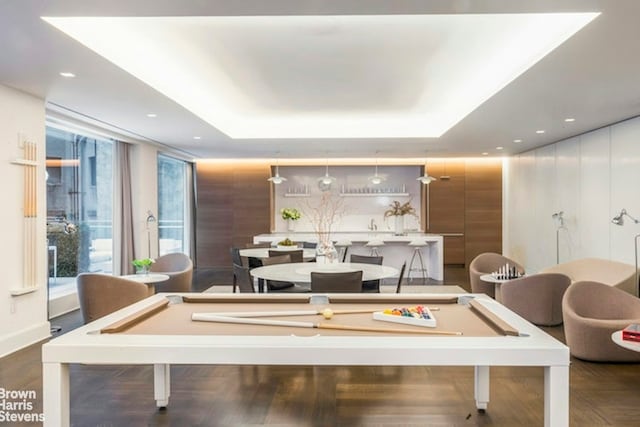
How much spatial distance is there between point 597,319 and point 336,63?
12.1 ft

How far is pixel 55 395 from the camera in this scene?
6.56ft

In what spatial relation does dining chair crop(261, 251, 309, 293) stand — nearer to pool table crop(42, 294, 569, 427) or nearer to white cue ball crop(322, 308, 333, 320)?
white cue ball crop(322, 308, 333, 320)

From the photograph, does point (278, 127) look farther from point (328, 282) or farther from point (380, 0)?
point (380, 0)

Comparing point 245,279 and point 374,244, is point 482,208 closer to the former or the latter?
point 374,244

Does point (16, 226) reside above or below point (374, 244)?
above

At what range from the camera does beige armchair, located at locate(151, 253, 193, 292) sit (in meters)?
5.89

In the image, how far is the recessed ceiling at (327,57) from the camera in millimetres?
3531

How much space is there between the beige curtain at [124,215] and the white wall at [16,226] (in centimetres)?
227

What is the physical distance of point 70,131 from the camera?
20.0ft

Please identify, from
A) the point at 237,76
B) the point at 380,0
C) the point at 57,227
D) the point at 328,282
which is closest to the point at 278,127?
the point at 237,76

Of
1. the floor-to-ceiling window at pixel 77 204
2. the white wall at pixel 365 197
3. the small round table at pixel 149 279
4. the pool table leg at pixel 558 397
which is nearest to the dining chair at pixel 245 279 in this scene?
the small round table at pixel 149 279

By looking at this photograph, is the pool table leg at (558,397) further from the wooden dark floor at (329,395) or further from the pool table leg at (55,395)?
the pool table leg at (55,395)

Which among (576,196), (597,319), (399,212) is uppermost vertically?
(576,196)

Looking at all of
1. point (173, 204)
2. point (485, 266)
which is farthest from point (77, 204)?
point (485, 266)
